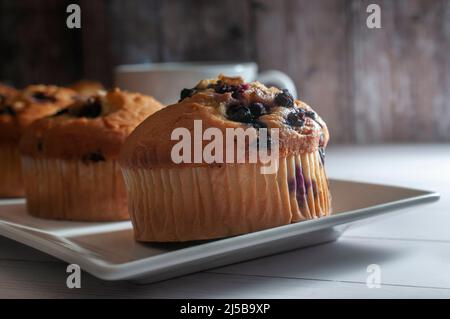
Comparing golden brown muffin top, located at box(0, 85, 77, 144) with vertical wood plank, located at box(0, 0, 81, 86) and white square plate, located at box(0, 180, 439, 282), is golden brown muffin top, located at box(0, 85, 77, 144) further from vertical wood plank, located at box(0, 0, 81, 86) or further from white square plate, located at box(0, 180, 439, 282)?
vertical wood plank, located at box(0, 0, 81, 86)

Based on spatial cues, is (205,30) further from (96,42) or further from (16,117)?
(16,117)

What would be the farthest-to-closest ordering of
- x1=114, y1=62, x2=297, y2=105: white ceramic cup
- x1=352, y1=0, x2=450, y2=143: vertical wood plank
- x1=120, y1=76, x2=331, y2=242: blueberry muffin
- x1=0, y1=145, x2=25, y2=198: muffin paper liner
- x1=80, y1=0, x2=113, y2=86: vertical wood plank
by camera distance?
x1=80, y1=0, x2=113, y2=86: vertical wood plank, x1=352, y1=0, x2=450, y2=143: vertical wood plank, x1=114, y1=62, x2=297, y2=105: white ceramic cup, x1=0, y1=145, x2=25, y2=198: muffin paper liner, x1=120, y1=76, x2=331, y2=242: blueberry muffin

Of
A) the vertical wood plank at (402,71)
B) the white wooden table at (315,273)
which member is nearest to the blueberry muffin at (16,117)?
the white wooden table at (315,273)

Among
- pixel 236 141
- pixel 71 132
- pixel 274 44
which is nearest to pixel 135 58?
pixel 274 44

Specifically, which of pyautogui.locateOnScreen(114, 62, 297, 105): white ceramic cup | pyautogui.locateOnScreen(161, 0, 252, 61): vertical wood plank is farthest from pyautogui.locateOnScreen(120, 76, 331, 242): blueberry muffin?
pyautogui.locateOnScreen(161, 0, 252, 61): vertical wood plank

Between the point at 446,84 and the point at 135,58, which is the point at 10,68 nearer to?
the point at 135,58

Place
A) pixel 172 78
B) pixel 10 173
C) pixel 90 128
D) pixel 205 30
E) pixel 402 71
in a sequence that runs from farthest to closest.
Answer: pixel 205 30, pixel 402 71, pixel 172 78, pixel 10 173, pixel 90 128

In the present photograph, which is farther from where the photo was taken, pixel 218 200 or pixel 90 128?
pixel 90 128

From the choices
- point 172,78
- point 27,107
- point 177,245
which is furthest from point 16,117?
point 177,245
